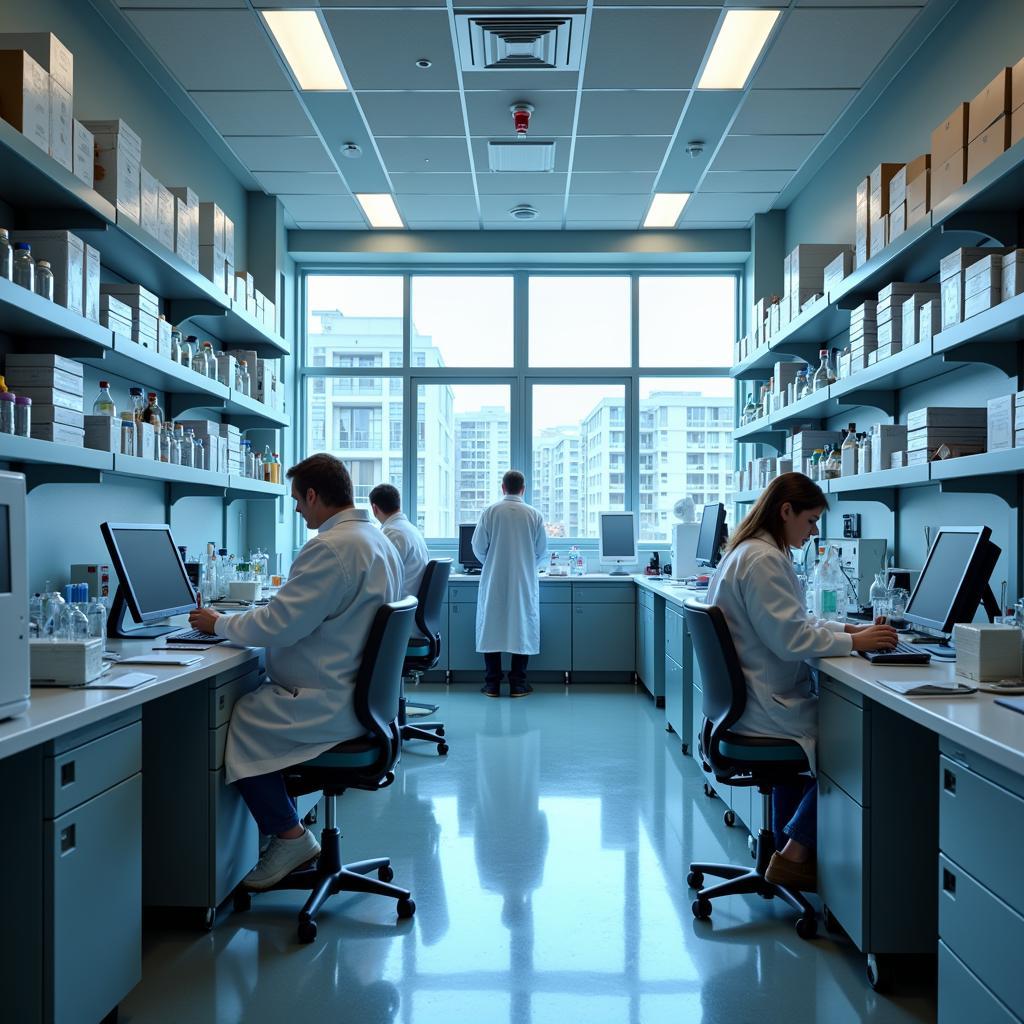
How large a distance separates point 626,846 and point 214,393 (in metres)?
2.76

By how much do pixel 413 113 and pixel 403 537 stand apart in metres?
2.29

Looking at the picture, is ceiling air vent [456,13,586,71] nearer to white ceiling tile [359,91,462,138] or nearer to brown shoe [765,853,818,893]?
white ceiling tile [359,91,462,138]

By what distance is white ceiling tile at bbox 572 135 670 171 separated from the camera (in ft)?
16.0

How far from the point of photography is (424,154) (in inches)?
199

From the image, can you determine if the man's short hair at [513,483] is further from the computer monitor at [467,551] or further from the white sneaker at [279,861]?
the white sneaker at [279,861]

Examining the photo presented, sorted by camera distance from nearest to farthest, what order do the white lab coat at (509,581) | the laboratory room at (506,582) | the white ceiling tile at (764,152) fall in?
the laboratory room at (506,582) < the white ceiling tile at (764,152) < the white lab coat at (509,581)

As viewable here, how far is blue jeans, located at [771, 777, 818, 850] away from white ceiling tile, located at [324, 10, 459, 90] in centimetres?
337

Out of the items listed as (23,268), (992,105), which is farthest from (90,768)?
(992,105)

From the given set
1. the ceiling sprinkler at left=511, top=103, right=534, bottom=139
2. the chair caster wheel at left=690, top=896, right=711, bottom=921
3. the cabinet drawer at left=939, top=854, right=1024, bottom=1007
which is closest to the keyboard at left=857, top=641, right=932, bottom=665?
the cabinet drawer at left=939, top=854, right=1024, bottom=1007

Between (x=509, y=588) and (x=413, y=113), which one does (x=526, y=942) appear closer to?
(x=509, y=588)

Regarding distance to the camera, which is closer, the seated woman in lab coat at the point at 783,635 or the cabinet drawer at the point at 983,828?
the cabinet drawer at the point at 983,828

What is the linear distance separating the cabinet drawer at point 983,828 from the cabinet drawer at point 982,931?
3 cm

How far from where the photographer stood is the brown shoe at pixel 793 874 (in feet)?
8.31

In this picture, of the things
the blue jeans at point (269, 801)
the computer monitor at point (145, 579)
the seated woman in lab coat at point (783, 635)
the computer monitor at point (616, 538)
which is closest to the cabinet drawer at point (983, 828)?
the seated woman in lab coat at point (783, 635)
